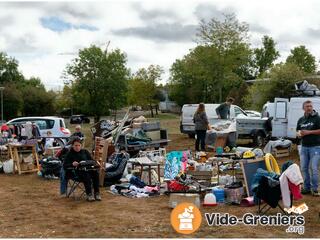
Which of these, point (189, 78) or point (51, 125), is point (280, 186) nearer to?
point (51, 125)

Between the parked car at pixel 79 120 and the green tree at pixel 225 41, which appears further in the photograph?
the parked car at pixel 79 120

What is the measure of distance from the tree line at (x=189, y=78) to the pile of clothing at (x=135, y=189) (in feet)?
51.7

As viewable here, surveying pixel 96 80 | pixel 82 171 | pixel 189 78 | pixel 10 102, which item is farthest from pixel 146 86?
pixel 82 171

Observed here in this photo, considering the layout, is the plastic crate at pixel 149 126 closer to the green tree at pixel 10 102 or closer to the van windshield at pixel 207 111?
the van windshield at pixel 207 111

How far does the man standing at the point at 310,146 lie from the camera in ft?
30.3

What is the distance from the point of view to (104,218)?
7750mm

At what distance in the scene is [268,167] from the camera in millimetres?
8781

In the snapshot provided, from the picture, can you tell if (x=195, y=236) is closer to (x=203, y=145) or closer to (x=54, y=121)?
(x=203, y=145)

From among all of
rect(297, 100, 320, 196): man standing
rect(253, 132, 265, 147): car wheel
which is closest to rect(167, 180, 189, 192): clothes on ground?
rect(297, 100, 320, 196): man standing

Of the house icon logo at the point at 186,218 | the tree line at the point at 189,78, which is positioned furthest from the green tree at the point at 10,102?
the house icon logo at the point at 186,218

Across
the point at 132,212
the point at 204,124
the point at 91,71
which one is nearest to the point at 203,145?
the point at 204,124

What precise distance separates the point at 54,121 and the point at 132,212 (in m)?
11.9

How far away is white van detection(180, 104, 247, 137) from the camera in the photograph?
21.3m

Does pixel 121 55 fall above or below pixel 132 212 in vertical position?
above
